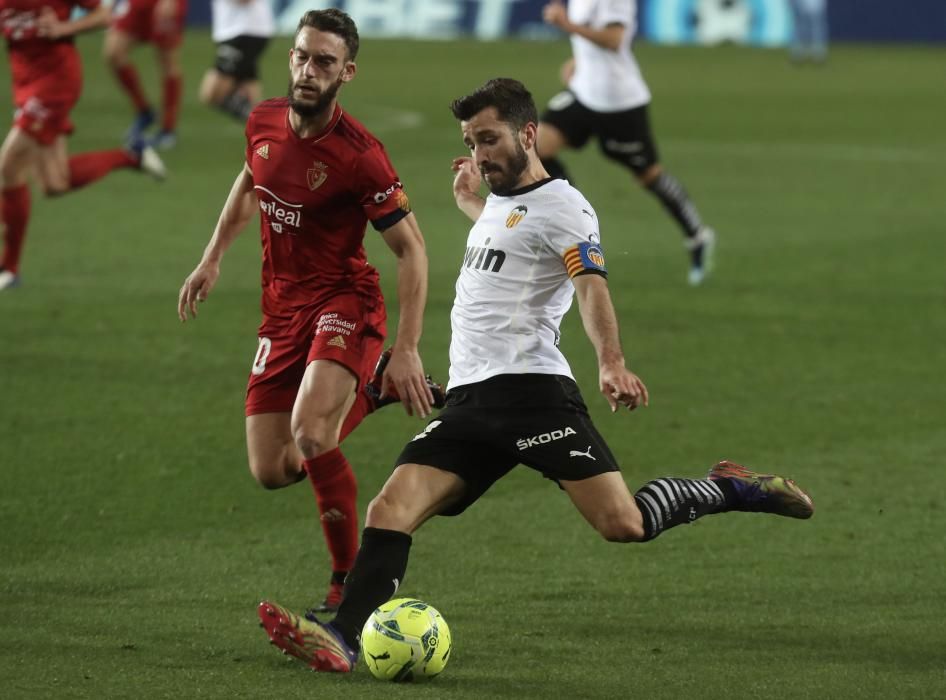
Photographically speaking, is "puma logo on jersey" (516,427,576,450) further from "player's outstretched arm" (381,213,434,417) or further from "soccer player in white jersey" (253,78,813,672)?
"player's outstretched arm" (381,213,434,417)

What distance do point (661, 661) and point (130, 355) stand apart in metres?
5.41

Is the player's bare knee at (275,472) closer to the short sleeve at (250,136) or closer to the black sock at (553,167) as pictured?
the short sleeve at (250,136)

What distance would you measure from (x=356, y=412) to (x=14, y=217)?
19.2 feet

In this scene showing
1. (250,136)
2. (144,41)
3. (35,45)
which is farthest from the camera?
(144,41)

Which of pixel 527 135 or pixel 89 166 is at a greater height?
pixel 527 135

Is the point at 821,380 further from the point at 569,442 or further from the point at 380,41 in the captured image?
the point at 380,41

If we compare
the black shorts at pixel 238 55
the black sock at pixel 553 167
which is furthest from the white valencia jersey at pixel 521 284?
the black shorts at pixel 238 55

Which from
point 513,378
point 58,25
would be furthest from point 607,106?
point 513,378

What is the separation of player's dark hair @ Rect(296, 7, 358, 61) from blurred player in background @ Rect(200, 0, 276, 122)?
11058 millimetres

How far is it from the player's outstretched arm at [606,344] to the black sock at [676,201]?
7.20 metres

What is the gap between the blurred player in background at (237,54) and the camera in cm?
1708

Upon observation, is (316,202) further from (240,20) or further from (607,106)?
(240,20)

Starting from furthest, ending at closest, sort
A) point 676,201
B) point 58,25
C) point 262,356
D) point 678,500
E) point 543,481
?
point 676,201 < point 58,25 < point 543,481 < point 262,356 < point 678,500

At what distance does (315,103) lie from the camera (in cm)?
613
